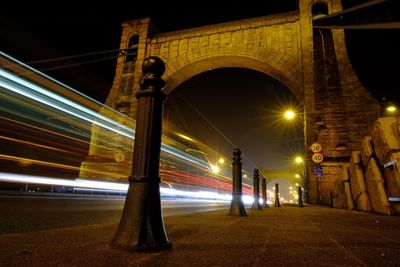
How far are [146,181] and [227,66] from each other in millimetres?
14507

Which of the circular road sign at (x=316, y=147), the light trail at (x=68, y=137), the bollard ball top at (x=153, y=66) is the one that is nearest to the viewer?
the bollard ball top at (x=153, y=66)

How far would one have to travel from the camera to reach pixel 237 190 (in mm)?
4742

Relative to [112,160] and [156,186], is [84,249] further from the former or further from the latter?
[112,160]

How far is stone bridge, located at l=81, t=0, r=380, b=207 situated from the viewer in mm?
11414

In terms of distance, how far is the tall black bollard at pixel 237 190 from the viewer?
4.57 meters

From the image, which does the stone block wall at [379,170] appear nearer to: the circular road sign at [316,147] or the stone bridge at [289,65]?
the circular road sign at [316,147]

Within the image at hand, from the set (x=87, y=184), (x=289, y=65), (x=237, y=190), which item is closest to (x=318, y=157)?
(x=289, y=65)

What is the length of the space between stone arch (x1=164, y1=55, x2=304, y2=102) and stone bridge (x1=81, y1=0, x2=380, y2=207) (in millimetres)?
51

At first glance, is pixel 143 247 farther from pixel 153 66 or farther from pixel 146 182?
pixel 153 66

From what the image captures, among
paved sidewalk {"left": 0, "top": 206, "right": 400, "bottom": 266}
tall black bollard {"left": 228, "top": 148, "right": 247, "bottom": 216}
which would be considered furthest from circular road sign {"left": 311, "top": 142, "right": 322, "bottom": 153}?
paved sidewalk {"left": 0, "top": 206, "right": 400, "bottom": 266}

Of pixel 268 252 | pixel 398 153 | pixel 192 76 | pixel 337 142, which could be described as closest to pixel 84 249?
pixel 268 252

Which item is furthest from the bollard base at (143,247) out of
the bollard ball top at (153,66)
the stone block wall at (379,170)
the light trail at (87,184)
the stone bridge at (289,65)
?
the stone bridge at (289,65)

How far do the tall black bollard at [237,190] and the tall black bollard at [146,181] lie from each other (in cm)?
311

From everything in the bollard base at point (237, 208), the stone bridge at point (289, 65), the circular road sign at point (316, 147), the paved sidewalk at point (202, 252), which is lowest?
the paved sidewalk at point (202, 252)
